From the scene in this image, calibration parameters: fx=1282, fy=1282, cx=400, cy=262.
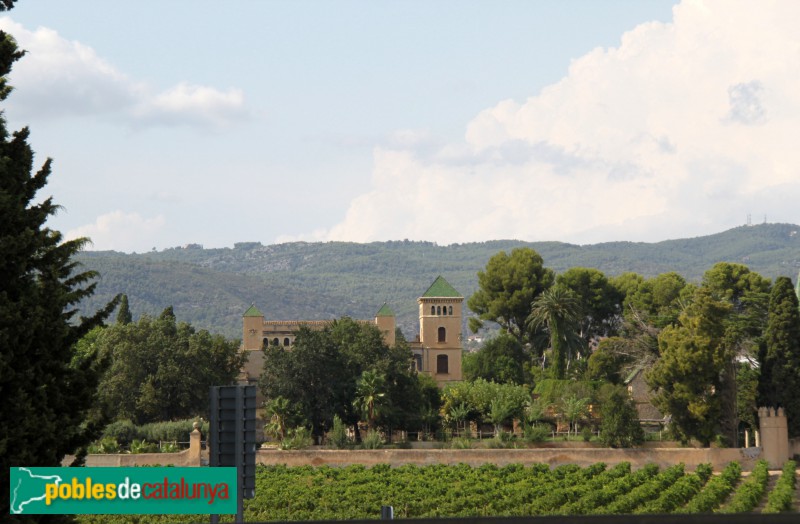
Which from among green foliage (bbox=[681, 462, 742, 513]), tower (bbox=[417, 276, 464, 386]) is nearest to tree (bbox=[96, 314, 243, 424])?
tower (bbox=[417, 276, 464, 386])

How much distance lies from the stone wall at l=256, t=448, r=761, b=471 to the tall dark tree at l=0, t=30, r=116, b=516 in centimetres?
4597

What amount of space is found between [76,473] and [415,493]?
36.5 m

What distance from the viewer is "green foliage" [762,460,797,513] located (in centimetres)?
5431

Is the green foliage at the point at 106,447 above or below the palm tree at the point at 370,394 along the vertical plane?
below

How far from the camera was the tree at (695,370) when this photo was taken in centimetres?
6894

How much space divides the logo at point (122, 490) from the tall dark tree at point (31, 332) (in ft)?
1.23

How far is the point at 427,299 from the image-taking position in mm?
107938

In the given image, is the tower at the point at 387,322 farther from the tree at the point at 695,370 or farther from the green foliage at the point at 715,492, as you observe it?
the green foliage at the point at 715,492

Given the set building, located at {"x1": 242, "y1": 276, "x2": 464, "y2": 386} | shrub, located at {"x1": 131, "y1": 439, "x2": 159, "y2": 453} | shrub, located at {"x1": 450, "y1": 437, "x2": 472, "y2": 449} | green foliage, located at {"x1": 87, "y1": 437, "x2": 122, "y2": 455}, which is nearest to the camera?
shrub, located at {"x1": 131, "y1": 439, "x2": 159, "y2": 453}

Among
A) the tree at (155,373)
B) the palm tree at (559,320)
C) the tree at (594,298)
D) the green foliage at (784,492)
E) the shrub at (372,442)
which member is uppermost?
the tree at (594,298)

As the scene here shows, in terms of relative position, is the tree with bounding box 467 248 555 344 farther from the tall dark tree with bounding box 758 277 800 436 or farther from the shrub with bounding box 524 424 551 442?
the tall dark tree with bounding box 758 277 800 436

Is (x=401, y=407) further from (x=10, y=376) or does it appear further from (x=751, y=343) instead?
(x=10, y=376)

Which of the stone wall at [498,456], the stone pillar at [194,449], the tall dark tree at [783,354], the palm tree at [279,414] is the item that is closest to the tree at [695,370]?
the stone wall at [498,456]

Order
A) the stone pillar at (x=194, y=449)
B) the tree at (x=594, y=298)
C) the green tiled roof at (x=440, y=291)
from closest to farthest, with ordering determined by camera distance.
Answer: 1. the stone pillar at (x=194, y=449)
2. the green tiled roof at (x=440, y=291)
3. the tree at (x=594, y=298)
